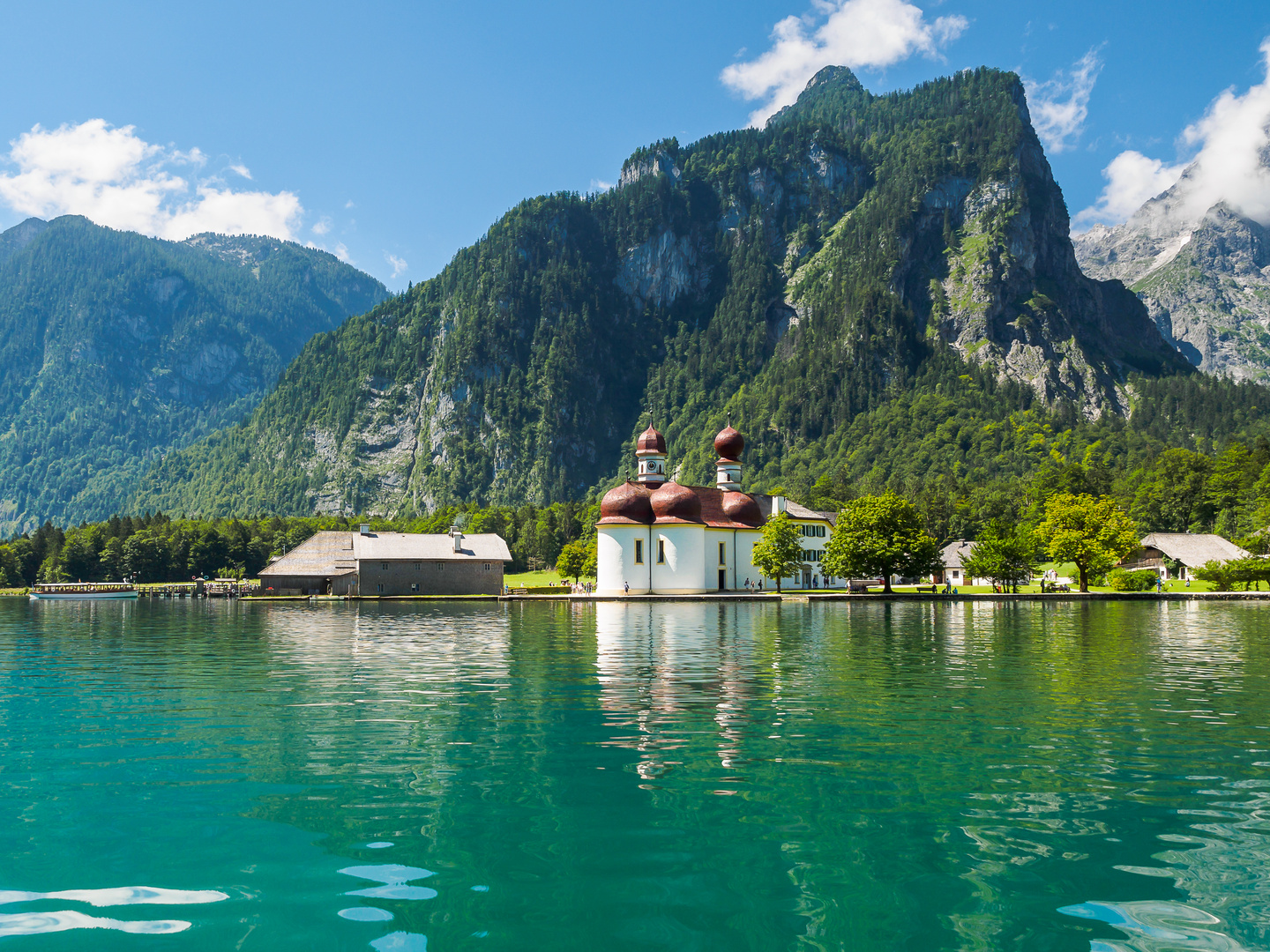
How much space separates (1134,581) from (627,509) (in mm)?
50971

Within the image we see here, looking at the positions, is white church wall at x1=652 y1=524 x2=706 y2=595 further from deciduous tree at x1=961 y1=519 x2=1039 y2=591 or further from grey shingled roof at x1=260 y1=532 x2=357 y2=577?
grey shingled roof at x1=260 y1=532 x2=357 y2=577

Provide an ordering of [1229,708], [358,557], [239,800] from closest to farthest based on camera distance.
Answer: [239,800] → [1229,708] → [358,557]

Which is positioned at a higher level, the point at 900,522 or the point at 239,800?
the point at 900,522

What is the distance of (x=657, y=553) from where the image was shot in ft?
315

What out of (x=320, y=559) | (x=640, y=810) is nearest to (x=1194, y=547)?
(x=320, y=559)

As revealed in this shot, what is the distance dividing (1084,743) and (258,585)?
379ft

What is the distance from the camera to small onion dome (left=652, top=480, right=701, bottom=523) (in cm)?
9600

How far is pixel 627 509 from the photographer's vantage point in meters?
95.8

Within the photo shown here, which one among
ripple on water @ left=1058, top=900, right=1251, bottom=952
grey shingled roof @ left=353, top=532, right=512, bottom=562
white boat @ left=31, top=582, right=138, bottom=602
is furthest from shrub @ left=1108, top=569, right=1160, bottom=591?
white boat @ left=31, top=582, right=138, bottom=602

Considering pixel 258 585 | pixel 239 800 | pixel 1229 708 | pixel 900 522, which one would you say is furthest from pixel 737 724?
pixel 258 585

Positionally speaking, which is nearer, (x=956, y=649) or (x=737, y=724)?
(x=737, y=724)

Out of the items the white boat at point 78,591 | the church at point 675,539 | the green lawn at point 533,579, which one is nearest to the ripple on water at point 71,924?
the church at point 675,539

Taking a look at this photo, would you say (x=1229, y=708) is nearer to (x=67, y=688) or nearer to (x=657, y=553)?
(x=67, y=688)

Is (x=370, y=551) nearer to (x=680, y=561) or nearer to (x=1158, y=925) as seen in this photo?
(x=680, y=561)
